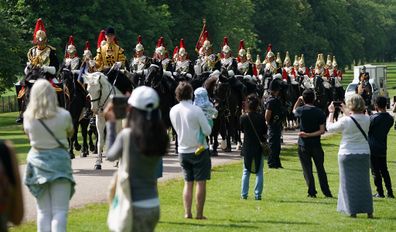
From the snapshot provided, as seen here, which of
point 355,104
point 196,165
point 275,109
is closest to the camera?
point 196,165

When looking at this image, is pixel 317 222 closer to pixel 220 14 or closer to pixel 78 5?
pixel 78 5

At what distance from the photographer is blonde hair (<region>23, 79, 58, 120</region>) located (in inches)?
433

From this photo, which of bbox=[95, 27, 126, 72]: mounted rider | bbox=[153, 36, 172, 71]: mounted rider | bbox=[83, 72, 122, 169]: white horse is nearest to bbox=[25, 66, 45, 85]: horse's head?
bbox=[83, 72, 122, 169]: white horse

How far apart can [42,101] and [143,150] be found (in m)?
2.02

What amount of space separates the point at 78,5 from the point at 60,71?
3643 centimetres

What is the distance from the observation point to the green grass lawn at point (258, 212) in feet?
49.5

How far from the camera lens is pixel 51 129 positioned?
37.7ft

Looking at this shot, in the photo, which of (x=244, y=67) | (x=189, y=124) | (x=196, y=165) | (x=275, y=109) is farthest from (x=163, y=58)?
(x=189, y=124)

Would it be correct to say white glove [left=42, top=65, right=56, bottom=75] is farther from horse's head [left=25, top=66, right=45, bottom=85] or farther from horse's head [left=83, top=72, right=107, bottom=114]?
horse's head [left=83, top=72, right=107, bottom=114]

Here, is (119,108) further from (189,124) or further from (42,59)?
(42,59)

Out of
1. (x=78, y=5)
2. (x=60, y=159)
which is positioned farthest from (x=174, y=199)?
(x=78, y=5)

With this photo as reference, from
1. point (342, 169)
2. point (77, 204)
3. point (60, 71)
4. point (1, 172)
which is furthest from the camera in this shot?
point (60, 71)

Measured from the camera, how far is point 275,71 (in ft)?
130

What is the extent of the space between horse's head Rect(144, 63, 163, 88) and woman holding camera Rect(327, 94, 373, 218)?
37.2 ft
